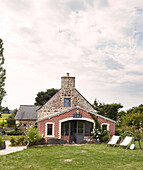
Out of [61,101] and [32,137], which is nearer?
[32,137]

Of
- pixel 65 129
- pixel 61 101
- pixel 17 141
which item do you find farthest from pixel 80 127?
pixel 17 141

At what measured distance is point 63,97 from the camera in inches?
997

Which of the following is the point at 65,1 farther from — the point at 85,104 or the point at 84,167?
the point at 85,104

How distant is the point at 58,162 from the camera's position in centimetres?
1079

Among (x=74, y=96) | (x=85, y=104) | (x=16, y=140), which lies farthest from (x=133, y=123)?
(x=16, y=140)

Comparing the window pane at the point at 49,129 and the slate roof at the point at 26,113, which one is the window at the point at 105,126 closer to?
the window pane at the point at 49,129

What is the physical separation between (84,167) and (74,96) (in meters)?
15.9

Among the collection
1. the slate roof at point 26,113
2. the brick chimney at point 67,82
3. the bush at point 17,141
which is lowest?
the bush at point 17,141

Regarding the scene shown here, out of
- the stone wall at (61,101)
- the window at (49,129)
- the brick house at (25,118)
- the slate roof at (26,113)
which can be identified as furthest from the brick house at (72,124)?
the slate roof at (26,113)

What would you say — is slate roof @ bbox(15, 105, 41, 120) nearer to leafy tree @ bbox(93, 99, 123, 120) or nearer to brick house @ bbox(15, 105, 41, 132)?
brick house @ bbox(15, 105, 41, 132)

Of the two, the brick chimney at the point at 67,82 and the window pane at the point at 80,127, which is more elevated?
the brick chimney at the point at 67,82

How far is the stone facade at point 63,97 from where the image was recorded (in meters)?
25.3

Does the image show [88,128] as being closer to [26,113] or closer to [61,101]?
[61,101]

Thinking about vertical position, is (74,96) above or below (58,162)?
above
